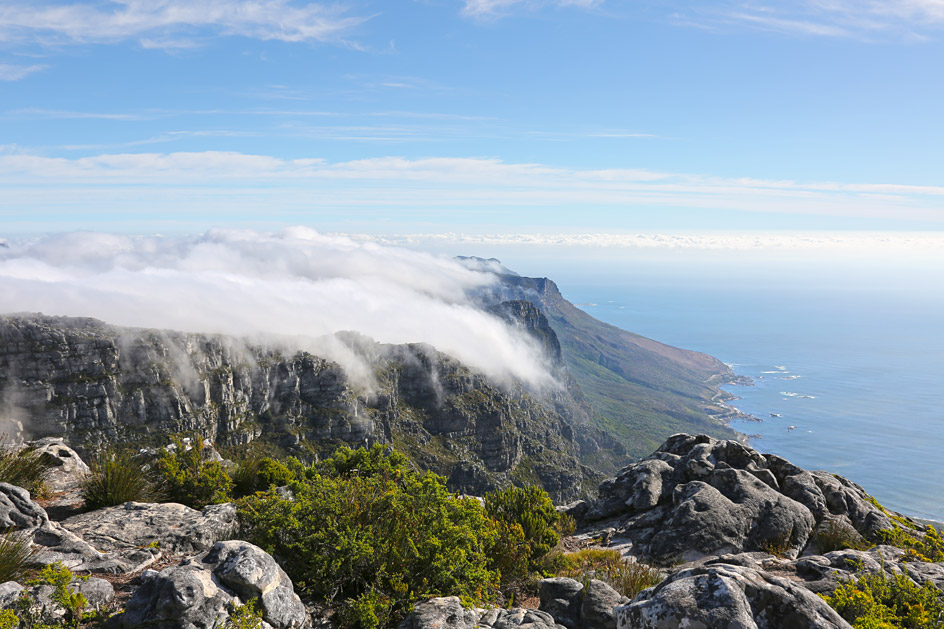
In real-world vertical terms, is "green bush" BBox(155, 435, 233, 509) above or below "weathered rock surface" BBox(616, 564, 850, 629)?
below

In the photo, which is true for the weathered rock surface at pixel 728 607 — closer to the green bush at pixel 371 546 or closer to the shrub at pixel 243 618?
the green bush at pixel 371 546

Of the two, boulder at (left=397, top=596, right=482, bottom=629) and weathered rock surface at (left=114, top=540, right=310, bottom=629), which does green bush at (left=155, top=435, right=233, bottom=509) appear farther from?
boulder at (left=397, top=596, right=482, bottom=629)

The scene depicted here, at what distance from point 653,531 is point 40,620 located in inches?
786

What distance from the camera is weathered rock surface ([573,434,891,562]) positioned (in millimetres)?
18641

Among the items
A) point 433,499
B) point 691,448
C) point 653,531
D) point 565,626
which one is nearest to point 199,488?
point 433,499

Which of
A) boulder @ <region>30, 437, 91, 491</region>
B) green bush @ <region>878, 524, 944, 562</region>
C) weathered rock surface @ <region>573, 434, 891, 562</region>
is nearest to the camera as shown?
green bush @ <region>878, 524, 944, 562</region>

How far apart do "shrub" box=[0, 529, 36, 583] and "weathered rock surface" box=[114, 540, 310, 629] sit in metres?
2.68

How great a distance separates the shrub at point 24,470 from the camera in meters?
14.6

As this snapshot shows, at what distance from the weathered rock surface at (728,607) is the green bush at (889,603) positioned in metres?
1.12

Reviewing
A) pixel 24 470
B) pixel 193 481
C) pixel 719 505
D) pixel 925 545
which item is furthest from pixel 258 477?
pixel 925 545

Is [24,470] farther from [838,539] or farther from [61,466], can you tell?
[838,539]

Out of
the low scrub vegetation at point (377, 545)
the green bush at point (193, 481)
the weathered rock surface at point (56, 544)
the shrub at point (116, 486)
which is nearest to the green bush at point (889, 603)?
the low scrub vegetation at point (377, 545)

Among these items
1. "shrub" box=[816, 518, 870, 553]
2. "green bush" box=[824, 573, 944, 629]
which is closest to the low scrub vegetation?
"green bush" box=[824, 573, 944, 629]

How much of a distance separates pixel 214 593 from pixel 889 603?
1296 cm
